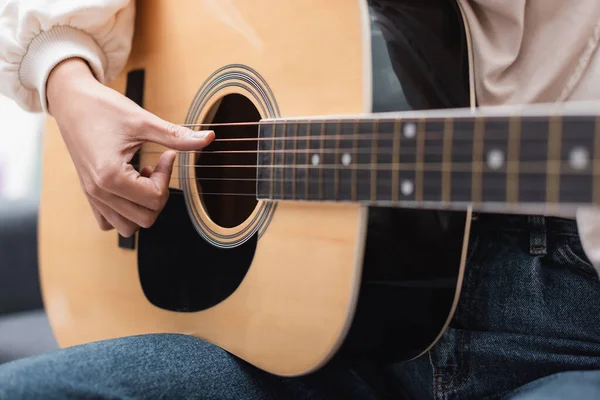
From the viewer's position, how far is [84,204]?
901 mm

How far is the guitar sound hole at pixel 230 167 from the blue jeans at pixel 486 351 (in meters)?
0.17

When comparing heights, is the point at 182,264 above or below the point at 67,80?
below

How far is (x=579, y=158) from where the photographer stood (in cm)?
38

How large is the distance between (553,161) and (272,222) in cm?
31

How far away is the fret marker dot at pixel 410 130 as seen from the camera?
465 millimetres

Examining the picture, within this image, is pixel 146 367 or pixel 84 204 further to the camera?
pixel 84 204

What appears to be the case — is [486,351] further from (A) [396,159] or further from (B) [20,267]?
(B) [20,267]

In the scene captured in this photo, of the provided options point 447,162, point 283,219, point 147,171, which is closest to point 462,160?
point 447,162

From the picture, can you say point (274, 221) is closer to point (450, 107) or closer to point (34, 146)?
point (450, 107)

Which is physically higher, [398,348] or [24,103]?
[24,103]

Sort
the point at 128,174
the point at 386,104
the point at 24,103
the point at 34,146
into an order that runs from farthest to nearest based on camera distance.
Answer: the point at 34,146, the point at 24,103, the point at 128,174, the point at 386,104

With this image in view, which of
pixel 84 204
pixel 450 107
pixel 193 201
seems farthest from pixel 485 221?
pixel 84 204

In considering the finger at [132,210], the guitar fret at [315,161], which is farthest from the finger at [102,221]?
the guitar fret at [315,161]

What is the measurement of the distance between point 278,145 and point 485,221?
257 mm
